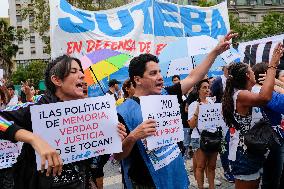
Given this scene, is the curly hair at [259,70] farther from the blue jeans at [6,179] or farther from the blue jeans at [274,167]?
Answer: the blue jeans at [6,179]

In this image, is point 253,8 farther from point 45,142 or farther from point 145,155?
point 45,142

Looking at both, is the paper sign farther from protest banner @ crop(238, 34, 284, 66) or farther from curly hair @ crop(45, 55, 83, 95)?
curly hair @ crop(45, 55, 83, 95)

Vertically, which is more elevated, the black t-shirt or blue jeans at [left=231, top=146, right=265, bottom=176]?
the black t-shirt

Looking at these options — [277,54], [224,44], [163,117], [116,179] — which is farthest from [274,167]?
[116,179]

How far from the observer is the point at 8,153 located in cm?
392

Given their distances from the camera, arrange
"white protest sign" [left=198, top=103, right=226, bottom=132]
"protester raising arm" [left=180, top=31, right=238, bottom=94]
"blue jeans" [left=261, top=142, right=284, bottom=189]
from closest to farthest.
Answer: "protester raising arm" [left=180, top=31, right=238, bottom=94]
"blue jeans" [left=261, top=142, right=284, bottom=189]
"white protest sign" [left=198, top=103, right=226, bottom=132]

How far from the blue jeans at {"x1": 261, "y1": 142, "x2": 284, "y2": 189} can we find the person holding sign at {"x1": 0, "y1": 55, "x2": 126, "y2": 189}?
6.89 ft

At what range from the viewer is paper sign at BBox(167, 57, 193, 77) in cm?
660

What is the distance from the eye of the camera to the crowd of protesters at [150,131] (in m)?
2.28

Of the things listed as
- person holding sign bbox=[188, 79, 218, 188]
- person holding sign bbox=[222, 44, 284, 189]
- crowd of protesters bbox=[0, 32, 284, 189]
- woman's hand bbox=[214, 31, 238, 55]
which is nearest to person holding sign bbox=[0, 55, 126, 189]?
crowd of protesters bbox=[0, 32, 284, 189]

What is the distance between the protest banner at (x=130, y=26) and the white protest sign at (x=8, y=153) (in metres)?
4.33

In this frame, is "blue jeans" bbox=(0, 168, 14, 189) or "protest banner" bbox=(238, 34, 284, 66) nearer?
"blue jeans" bbox=(0, 168, 14, 189)

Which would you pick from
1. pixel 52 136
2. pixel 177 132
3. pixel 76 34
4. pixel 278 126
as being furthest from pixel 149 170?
pixel 76 34

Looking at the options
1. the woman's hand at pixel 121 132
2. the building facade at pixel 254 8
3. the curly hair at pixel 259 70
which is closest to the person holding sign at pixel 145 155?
the woman's hand at pixel 121 132
